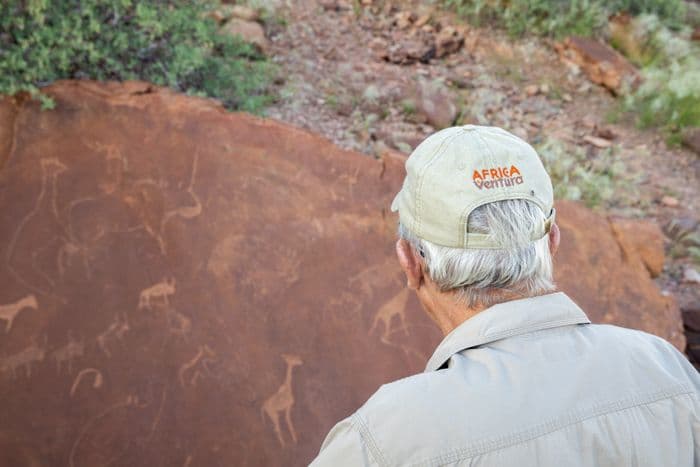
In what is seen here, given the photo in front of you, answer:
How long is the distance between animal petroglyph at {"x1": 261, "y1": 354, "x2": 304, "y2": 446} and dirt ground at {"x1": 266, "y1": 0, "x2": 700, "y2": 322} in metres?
1.62

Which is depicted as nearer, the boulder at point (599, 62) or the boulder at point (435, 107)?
the boulder at point (435, 107)

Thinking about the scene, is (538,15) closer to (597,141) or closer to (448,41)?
(448,41)

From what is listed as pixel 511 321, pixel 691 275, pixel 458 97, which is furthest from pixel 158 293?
pixel 691 275

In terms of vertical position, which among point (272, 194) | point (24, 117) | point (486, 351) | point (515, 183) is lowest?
point (272, 194)

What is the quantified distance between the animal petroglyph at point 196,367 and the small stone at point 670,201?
3079 millimetres

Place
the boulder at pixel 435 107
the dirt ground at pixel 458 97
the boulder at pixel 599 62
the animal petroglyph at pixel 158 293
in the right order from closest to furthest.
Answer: the animal petroglyph at pixel 158 293
the dirt ground at pixel 458 97
the boulder at pixel 435 107
the boulder at pixel 599 62

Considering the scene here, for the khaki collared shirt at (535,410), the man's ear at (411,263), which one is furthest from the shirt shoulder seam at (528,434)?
the man's ear at (411,263)

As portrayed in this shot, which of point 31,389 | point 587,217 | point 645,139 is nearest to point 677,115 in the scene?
point 645,139

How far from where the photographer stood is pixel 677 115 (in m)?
4.50

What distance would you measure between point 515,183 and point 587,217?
6.08 feet

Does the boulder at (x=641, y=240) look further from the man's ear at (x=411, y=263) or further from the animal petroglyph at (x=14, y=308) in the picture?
the animal petroglyph at (x=14, y=308)

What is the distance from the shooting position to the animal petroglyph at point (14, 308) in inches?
85.1

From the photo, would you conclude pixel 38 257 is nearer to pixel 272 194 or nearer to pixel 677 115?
pixel 272 194

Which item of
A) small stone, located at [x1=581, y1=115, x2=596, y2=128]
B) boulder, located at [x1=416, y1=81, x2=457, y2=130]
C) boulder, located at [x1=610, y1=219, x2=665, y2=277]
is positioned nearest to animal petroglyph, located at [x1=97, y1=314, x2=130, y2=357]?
boulder, located at [x1=610, y1=219, x2=665, y2=277]
